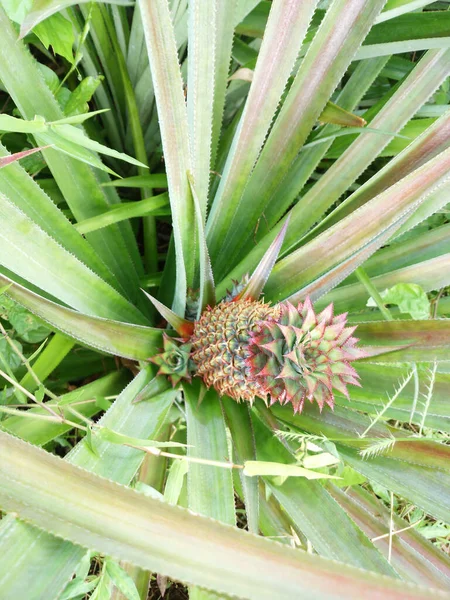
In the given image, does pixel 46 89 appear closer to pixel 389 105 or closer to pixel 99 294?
pixel 99 294

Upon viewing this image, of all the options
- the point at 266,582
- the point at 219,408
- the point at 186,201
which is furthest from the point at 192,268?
the point at 266,582

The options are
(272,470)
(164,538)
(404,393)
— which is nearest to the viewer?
(164,538)

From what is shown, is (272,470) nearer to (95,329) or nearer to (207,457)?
(207,457)

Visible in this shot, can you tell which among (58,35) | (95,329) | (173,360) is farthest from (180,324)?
(58,35)

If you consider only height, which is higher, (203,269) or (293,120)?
(293,120)

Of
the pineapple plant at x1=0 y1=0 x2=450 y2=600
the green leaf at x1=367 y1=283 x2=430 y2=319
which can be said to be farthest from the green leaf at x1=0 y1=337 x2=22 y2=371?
the green leaf at x1=367 y1=283 x2=430 y2=319

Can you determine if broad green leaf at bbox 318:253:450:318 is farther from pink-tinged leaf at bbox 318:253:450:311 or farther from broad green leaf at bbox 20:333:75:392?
broad green leaf at bbox 20:333:75:392

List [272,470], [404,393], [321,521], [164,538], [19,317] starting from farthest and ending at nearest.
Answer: [19,317] → [404,393] → [321,521] → [272,470] → [164,538]
